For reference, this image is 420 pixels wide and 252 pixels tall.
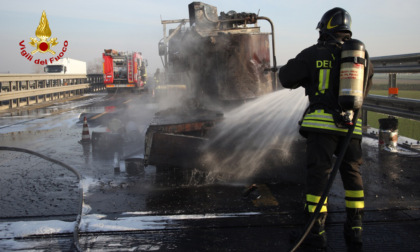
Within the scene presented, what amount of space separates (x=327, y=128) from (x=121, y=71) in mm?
24749

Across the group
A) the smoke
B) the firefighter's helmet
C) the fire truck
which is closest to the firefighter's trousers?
the firefighter's helmet

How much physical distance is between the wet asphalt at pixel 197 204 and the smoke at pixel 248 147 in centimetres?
9

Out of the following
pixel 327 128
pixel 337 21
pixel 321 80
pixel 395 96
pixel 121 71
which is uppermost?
pixel 121 71

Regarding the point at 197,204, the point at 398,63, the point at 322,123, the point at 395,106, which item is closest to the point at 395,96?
the point at 395,106

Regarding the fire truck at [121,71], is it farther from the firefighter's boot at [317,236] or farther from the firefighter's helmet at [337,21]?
the firefighter's boot at [317,236]

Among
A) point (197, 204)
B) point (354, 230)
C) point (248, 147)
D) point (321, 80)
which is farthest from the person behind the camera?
point (248, 147)

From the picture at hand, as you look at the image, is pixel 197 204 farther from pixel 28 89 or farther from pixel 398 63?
pixel 28 89

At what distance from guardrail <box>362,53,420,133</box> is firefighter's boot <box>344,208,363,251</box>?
3.27 metres

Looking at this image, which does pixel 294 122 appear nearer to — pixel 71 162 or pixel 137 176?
pixel 137 176

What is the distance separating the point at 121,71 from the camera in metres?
26.2

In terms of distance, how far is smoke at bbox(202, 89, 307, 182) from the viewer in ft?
15.6

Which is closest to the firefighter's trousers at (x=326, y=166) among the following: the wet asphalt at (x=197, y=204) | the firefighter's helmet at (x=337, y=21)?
the wet asphalt at (x=197, y=204)

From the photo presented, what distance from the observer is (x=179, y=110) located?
635 centimetres

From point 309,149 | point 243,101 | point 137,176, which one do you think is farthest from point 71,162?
point 309,149
